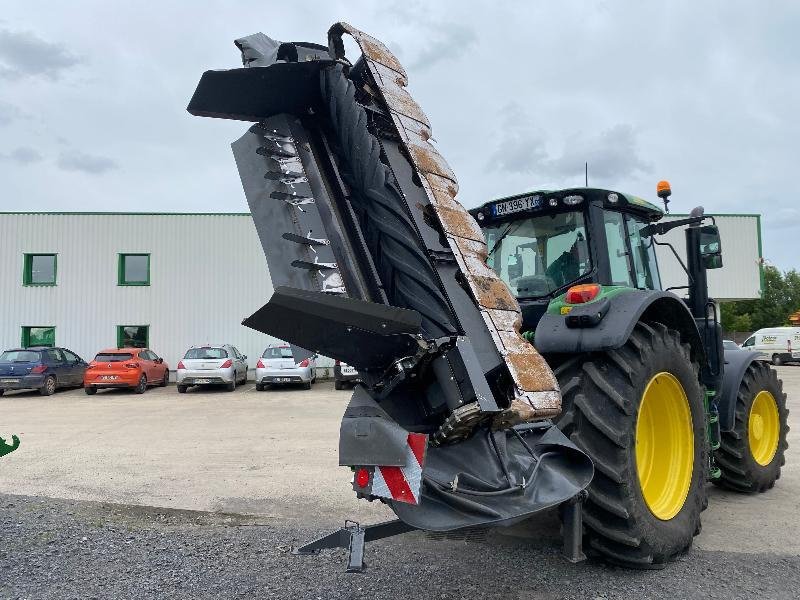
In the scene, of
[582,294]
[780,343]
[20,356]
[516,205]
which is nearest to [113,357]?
[20,356]

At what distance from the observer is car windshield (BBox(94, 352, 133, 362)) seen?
1808 cm

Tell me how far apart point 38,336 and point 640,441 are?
23398 mm

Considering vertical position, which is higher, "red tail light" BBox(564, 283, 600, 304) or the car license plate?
the car license plate

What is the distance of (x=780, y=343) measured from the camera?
28.5 metres

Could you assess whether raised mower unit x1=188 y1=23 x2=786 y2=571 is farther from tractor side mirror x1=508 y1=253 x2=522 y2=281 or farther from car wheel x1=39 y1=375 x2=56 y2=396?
car wheel x1=39 y1=375 x2=56 y2=396

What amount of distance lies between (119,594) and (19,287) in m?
22.6

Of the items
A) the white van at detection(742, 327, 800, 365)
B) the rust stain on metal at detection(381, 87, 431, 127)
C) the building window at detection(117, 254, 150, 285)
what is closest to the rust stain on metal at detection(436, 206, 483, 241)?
the rust stain on metal at detection(381, 87, 431, 127)

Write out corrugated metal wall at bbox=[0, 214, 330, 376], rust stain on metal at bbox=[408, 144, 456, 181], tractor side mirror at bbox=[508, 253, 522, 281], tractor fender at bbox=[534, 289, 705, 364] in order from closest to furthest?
1. rust stain on metal at bbox=[408, 144, 456, 181]
2. tractor fender at bbox=[534, 289, 705, 364]
3. tractor side mirror at bbox=[508, 253, 522, 281]
4. corrugated metal wall at bbox=[0, 214, 330, 376]

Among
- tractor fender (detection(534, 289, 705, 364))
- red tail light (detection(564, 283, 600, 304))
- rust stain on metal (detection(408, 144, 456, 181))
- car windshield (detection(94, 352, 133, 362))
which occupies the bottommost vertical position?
car windshield (detection(94, 352, 133, 362))

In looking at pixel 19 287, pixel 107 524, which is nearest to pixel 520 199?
pixel 107 524

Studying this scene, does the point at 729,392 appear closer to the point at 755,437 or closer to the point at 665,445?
the point at 755,437

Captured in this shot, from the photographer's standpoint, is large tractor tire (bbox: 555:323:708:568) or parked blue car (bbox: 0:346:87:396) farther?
parked blue car (bbox: 0:346:87:396)

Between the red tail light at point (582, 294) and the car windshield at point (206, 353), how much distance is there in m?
15.8

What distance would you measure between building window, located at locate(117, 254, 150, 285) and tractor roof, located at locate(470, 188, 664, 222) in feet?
66.8
